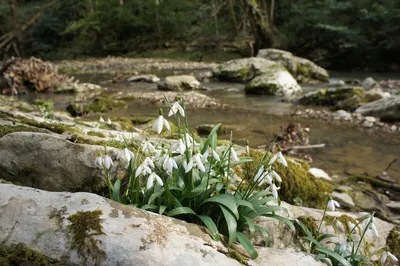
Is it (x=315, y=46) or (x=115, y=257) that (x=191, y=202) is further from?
(x=315, y=46)

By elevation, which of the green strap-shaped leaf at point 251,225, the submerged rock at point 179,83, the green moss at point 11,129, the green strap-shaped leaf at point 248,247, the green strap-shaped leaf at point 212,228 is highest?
the green moss at point 11,129

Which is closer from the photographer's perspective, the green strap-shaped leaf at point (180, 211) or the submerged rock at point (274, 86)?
the green strap-shaped leaf at point (180, 211)

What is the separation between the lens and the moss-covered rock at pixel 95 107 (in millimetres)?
9547

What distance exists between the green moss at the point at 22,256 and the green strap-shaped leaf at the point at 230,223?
1028 millimetres

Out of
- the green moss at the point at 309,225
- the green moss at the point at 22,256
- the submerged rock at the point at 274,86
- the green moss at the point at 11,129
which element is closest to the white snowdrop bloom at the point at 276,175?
the green moss at the point at 309,225

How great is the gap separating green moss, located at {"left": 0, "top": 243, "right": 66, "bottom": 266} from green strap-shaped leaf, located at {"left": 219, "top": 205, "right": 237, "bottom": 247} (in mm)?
1028

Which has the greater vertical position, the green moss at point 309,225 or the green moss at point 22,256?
the green moss at point 22,256

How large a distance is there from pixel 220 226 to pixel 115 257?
3.10 ft

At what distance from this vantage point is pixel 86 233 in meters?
2.07

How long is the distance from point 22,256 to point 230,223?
124 centimetres

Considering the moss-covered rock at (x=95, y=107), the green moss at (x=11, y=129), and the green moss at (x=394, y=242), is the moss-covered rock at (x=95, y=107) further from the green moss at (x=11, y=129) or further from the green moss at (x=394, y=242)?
the green moss at (x=394, y=242)

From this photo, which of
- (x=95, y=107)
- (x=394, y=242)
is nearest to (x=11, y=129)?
(x=394, y=242)

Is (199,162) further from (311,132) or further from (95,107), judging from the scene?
(95,107)

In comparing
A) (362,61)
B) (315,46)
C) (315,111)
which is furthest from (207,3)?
(315,111)
